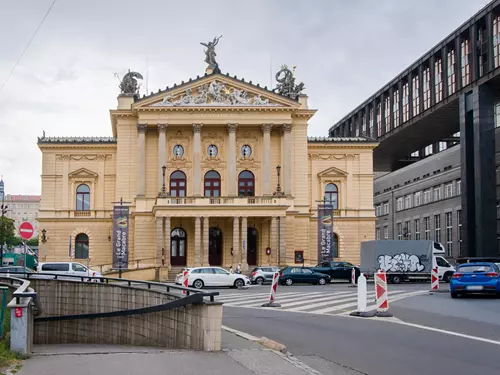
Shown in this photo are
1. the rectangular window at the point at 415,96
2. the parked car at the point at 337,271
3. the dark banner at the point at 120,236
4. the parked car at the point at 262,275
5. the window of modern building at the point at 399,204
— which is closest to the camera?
the parked car at the point at 262,275

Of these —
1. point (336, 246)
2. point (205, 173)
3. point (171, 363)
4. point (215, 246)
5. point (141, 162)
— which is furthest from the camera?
point (336, 246)

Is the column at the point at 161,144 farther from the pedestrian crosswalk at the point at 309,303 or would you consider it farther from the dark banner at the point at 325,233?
the pedestrian crosswalk at the point at 309,303

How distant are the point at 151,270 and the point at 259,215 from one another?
950 cm

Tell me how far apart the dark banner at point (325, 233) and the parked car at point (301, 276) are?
1080 centimetres

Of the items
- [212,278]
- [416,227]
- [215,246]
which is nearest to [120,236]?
[215,246]

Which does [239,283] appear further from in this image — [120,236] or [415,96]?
[415,96]

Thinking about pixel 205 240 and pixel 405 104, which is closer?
pixel 205 240

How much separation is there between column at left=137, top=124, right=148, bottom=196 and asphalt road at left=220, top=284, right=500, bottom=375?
1551 inches

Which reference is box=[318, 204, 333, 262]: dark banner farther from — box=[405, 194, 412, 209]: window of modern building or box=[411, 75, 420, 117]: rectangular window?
box=[405, 194, 412, 209]: window of modern building

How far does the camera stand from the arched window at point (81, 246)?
64.0 m

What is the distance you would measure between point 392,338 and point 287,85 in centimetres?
5205

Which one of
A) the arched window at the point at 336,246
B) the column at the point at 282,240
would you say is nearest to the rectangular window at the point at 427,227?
the arched window at the point at 336,246

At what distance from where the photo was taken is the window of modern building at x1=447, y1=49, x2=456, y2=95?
69.0 metres

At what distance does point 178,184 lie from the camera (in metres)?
63.1
